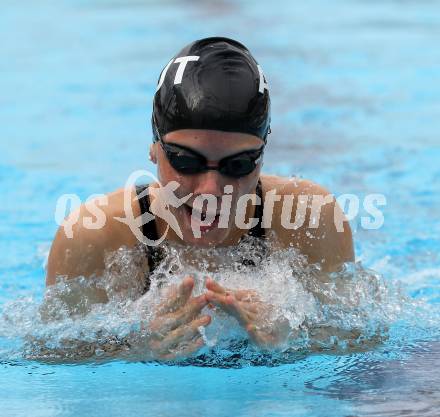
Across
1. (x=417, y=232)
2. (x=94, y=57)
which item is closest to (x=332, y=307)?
(x=417, y=232)

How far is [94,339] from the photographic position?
3.45 m

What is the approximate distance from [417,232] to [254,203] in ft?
7.75

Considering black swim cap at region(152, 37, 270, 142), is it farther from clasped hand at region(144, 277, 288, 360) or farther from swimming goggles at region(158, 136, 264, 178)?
clasped hand at region(144, 277, 288, 360)

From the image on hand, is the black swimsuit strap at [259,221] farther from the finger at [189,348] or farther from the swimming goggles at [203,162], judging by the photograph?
the finger at [189,348]

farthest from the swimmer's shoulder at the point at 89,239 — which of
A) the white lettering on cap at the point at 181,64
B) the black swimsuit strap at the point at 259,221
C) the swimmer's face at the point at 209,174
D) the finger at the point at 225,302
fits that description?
the finger at the point at 225,302

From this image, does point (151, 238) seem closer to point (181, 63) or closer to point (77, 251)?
point (77, 251)

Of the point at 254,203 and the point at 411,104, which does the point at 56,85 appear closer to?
the point at 411,104

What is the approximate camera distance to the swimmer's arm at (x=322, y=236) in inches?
143

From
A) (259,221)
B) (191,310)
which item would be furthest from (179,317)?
(259,221)

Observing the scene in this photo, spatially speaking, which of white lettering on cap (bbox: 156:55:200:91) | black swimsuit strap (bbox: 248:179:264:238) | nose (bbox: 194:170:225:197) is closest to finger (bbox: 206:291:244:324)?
nose (bbox: 194:170:225:197)

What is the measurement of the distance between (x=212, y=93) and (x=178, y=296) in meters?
0.68

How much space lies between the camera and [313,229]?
3.62 metres

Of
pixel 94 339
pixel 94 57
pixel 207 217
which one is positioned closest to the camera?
pixel 207 217

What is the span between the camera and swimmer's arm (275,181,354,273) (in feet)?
11.9
